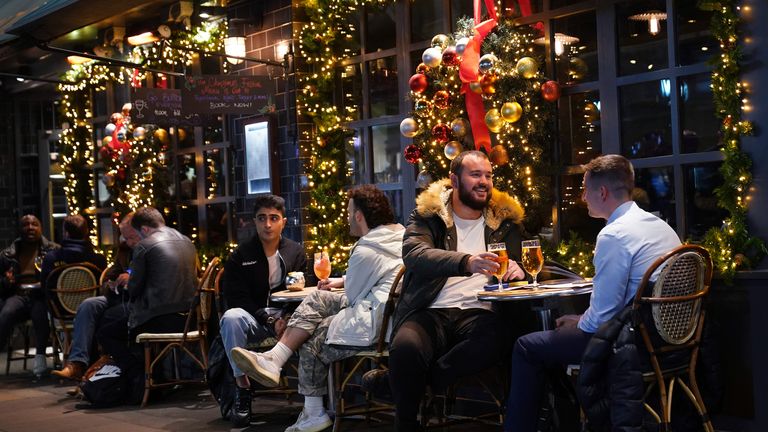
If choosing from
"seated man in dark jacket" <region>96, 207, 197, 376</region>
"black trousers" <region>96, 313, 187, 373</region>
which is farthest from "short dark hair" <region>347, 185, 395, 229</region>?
"black trousers" <region>96, 313, 187, 373</region>

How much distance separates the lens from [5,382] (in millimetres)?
10445

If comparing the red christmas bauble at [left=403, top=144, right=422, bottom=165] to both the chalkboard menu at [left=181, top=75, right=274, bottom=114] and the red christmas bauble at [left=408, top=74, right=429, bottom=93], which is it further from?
the chalkboard menu at [left=181, top=75, right=274, bottom=114]

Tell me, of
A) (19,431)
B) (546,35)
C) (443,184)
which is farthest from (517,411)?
(19,431)

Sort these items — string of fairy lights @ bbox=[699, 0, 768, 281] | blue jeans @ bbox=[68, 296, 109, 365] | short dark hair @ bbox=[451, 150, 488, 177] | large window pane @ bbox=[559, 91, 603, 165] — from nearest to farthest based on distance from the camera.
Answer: string of fairy lights @ bbox=[699, 0, 768, 281] → short dark hair @ bbox=[451, 150, 488, 177] → large window pane @ bbox=[559, 91, 603, 165] → blue jeans @ bbox=[68, 296, 109, 365]

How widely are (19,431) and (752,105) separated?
537 cm

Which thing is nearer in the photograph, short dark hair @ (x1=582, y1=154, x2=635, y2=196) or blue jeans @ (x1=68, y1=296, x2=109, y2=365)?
short dark hair @ (x1=582, y1=154, x2=635, y2=196)

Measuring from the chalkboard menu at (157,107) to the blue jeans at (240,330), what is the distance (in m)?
2.46

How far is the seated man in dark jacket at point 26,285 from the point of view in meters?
10.7

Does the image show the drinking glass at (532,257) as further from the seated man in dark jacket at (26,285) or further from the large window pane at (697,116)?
the seated man in dark jacket at (26,285)

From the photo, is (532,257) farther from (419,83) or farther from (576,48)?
(419,83)

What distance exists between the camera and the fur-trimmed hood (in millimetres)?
5973

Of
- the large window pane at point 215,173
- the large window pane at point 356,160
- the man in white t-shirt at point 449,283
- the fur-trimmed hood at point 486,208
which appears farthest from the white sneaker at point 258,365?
the large window pane at point 215,173

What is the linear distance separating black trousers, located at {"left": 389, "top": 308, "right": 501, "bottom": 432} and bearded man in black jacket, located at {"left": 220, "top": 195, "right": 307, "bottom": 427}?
5.35 feet

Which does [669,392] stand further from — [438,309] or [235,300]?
[235,300]
